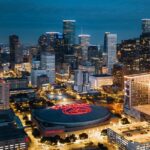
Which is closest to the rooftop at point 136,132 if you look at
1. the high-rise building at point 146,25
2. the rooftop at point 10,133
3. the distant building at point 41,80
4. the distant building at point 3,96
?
the rooftop at point 10,133

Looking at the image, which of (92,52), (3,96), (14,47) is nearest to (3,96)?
(3,96)

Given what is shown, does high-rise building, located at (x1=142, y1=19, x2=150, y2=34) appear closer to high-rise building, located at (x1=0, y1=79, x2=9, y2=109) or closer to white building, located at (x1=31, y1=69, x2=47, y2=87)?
white building, located at (x1=31, y1=69, x2=47, y2=87)

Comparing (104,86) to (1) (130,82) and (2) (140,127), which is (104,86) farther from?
(2) (140,127)

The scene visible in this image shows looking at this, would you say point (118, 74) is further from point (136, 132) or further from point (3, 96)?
point (136, 132)

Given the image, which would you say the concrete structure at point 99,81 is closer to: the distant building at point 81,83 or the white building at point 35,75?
the distant building at point 81,83

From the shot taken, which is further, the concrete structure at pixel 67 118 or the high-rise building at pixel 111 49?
the high-rise building at pixel 111 49

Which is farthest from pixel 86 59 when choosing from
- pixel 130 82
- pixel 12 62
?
pixel 130 82

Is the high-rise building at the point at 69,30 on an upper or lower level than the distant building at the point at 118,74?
upper
